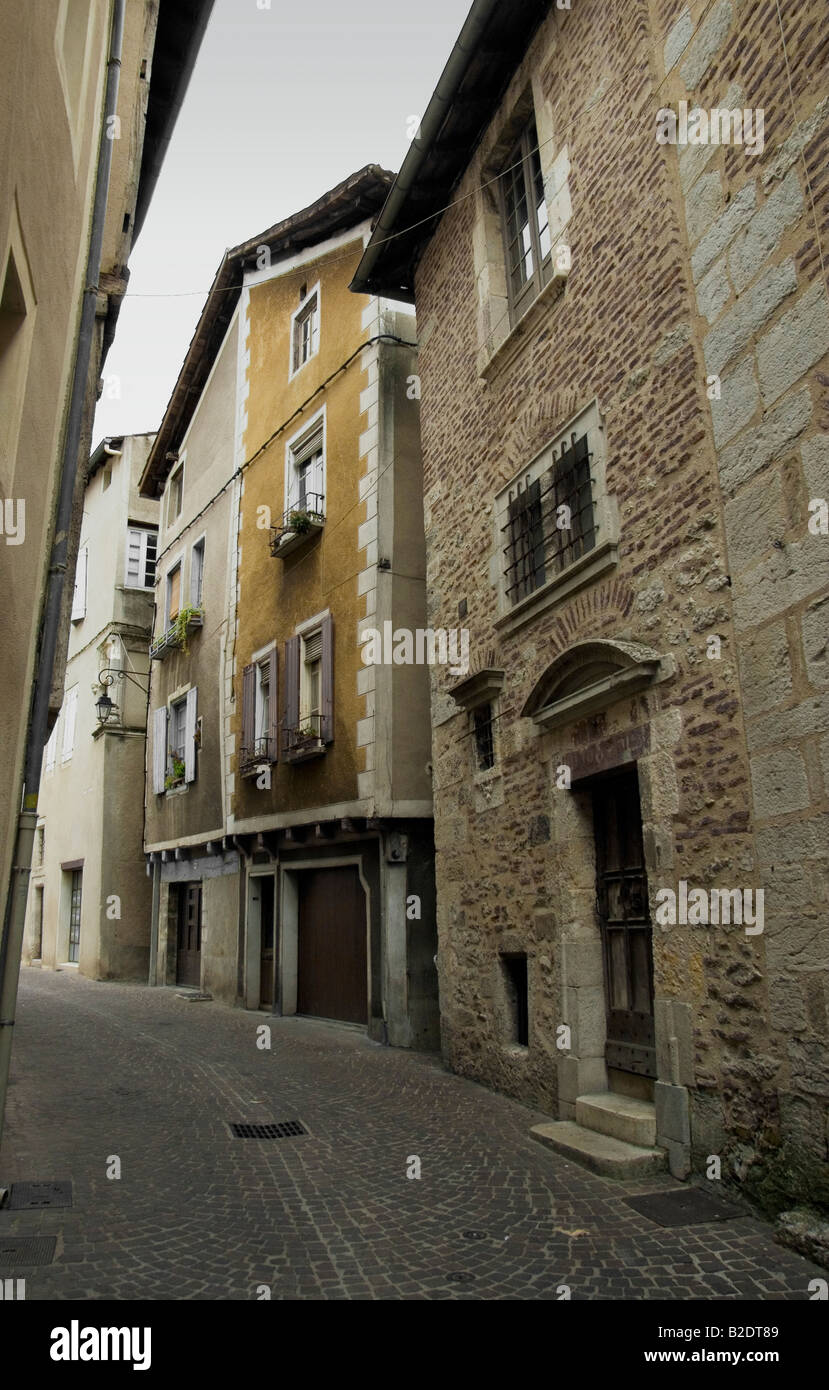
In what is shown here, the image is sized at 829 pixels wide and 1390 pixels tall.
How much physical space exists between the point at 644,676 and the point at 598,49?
4854mm

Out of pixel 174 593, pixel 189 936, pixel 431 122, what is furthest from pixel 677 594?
pixel 174 593

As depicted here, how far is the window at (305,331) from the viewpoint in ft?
44.4

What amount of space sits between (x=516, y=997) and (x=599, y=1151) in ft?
7.37

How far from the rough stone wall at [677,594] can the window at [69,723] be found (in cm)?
1507

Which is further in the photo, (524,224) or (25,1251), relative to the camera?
(524,224)

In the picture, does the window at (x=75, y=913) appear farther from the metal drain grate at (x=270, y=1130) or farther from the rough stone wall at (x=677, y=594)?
the metal drain grate at (x=270, y=1130)

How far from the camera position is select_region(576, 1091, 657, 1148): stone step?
5414 millimetres

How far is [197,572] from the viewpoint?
16922 millimetres

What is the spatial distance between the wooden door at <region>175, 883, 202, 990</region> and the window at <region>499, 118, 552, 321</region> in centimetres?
1161

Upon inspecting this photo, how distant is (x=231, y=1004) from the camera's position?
13938 mm

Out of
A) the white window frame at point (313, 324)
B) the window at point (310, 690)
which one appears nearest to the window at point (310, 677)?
the window at point (310, 690)

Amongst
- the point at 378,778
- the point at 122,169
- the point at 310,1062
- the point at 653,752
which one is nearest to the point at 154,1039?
the point at 310,1062

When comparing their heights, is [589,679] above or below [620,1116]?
above

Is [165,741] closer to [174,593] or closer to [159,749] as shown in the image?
[159,749]
